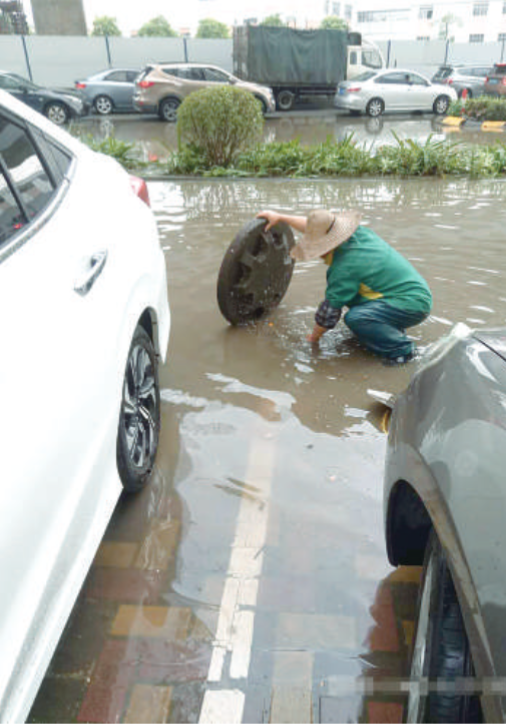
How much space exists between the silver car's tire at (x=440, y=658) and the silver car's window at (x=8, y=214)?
156 cm

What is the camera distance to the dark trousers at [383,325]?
3.78 meters

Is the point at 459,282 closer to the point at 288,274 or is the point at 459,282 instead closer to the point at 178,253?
the point at 288,274

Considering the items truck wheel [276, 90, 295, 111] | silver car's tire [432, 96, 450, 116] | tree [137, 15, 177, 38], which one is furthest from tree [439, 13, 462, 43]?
silver car's tire [432, 96, 450, 116]

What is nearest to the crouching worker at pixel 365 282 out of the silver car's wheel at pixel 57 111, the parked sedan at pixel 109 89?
the silver car's wheel at pixel 57 111

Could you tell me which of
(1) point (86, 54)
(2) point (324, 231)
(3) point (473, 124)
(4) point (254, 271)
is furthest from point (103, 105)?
(2) point (324, 231)

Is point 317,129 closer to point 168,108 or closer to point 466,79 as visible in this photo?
point 168,108

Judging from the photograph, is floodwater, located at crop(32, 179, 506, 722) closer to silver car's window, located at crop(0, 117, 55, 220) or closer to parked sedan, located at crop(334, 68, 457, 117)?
silver car's window, located at crop(0, 117, 55, 220)

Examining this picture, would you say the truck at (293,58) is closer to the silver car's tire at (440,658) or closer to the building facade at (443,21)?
the silver car's tire at (440,658)

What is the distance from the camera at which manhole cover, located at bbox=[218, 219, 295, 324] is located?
12.9ft

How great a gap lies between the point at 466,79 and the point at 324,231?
846 inches

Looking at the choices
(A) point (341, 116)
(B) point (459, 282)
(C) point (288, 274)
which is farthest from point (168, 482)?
(A) point (341, 116)

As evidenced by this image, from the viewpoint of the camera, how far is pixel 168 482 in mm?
2797

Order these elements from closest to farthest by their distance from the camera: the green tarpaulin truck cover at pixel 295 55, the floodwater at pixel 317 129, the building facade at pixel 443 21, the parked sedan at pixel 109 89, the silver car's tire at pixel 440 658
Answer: the silver car's tire at pixel 440 658
the floodwater at pixel 317 129
the parked sedan at pixel 109 89
the green tarpaulin truck cover at pixel 295 55
the building facade at pixel 443 21

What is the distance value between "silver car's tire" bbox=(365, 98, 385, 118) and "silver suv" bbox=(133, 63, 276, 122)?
11.0 ft
